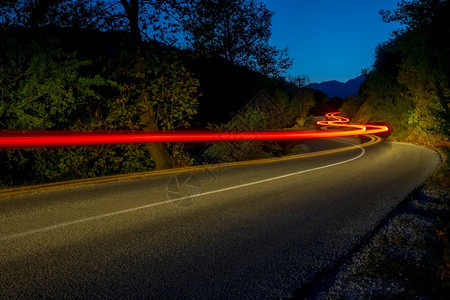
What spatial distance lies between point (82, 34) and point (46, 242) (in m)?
9.54

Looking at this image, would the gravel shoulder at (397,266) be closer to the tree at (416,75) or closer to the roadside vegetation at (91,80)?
the tree at (416,75)

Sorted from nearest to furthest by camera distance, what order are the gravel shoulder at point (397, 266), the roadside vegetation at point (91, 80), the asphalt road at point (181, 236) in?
1. the gravel shoulder at point (397, 266)
2. the asphalt road at point (181, 236)
3. the roadside vegetation at point (91, 80)

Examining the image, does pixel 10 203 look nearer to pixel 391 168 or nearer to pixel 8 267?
pixel 8 267

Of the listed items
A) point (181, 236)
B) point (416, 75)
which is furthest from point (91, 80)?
point (416, 75)

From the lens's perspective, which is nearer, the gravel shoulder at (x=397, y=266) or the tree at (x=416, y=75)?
the gravel shoulder at (x=397, y=266)

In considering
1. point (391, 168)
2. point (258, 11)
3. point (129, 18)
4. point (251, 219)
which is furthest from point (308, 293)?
point (258, 11)

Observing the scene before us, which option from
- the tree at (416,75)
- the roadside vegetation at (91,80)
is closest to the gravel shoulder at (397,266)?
the tree at (416,75)

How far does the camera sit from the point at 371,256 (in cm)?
457

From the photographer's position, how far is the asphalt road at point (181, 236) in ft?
11.9

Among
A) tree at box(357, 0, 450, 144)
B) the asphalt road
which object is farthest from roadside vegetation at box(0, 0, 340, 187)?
tree at box(357, 0, 450, 144)

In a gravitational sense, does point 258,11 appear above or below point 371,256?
above

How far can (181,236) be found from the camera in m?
5.10

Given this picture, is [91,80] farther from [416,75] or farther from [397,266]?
[416,75]

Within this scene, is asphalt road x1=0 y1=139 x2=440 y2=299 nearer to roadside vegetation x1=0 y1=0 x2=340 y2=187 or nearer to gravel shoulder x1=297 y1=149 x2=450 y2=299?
gravel shoulder x1=297 y1=149 x2=450 y2=299
